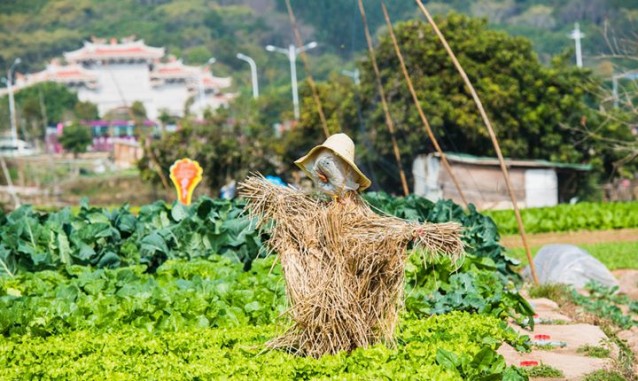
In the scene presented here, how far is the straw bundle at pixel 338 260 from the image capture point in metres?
6.71

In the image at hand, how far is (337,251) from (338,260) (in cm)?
5

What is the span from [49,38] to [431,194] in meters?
94.1

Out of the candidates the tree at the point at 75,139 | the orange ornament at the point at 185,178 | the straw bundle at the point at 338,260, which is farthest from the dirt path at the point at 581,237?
the tree at the point at 75,139

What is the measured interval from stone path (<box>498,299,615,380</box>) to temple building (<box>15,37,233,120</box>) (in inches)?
Result: 3143

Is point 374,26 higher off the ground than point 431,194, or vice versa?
point 374,26

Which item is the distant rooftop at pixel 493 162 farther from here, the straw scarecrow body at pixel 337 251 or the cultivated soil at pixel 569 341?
the straw scarecrow body at pixel 337 251

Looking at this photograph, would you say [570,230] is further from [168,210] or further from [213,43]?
[213,43]

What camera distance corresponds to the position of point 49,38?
118m

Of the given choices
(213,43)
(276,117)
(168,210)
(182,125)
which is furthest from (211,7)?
(168,210)

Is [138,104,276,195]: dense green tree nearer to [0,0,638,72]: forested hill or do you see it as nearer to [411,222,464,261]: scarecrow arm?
[411,222,464,261]: scarecrow arm

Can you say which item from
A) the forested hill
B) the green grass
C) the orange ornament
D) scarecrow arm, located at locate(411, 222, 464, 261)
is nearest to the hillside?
the forested hill

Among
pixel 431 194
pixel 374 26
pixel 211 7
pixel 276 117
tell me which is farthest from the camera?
pixel 211 7

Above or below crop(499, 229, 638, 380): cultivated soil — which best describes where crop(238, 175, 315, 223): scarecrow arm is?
above

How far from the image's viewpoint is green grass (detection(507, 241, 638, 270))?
719 inches
